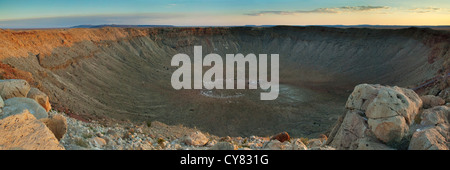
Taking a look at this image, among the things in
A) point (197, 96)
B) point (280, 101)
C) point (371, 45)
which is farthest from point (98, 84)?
point (371, 45)

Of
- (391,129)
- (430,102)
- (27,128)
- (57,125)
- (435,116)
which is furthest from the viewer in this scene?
(430,102)

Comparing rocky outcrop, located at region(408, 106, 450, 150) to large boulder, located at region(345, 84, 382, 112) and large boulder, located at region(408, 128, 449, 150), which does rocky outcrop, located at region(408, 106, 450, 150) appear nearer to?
large boulder, located at region(408, 128, 449, 150)

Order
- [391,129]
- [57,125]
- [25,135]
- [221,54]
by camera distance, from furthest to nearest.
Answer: [221,54]
[391,129]
[57,125]
[25,135]

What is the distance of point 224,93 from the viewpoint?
31.7m

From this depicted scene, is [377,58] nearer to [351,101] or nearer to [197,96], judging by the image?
[197,96]

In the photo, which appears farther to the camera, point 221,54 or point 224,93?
point 221,54

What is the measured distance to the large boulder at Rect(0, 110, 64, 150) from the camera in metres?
6.37

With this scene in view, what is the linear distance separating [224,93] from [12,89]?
73.5 feet

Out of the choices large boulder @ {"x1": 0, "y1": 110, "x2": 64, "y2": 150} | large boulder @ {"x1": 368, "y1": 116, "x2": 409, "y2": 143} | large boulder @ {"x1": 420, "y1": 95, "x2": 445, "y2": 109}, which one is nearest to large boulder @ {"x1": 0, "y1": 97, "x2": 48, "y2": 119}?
large boulder @ {"x1": 0, "y1": 110, "x2": 64, "y2": 150}

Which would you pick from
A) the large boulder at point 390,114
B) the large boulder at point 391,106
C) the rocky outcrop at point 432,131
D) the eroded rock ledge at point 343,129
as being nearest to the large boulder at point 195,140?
the eroded rock ledge at point 343,129

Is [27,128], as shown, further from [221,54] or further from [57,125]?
[221,54]

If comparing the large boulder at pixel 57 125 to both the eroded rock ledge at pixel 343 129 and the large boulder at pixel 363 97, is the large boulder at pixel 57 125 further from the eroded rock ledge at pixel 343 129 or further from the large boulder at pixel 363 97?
the large boulder at pixel 363 97

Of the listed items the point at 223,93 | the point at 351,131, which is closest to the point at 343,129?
the point at 351,131

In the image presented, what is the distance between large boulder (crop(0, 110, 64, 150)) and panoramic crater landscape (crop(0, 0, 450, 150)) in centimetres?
2
